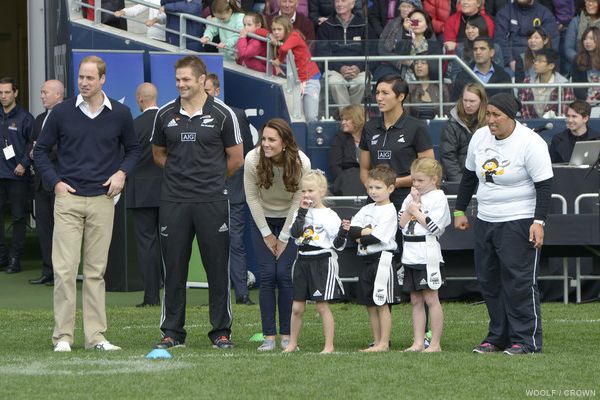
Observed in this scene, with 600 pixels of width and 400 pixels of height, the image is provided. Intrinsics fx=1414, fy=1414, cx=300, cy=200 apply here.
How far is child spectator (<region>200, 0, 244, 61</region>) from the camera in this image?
16.9 meters

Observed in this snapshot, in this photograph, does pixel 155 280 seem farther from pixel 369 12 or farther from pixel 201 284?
pixel 369 12

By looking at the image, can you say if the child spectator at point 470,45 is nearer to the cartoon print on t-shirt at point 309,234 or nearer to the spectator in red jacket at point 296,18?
the spectator in red jacket at point 296,18

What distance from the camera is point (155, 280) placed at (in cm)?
1330

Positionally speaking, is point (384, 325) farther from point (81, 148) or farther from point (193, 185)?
point (81, 148)

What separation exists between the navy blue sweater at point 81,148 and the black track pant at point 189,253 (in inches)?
19.3

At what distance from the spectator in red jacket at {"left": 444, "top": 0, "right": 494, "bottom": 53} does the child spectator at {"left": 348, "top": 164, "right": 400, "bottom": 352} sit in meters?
7.64

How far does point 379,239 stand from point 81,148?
2.16 meters

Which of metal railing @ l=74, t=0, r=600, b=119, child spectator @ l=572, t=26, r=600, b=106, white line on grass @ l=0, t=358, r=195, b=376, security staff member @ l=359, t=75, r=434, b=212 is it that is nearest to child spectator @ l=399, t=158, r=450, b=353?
security staff member @ l=359, t=75, r=434, b=212

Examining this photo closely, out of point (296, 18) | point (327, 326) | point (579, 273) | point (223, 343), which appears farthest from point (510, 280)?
point (296, 18)

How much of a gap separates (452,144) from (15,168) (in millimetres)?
5343

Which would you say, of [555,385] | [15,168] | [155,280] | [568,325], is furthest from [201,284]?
[555,385]

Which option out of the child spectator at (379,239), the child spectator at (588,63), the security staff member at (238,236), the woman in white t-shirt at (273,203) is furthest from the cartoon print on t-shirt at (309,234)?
the child spectator at (588,63)

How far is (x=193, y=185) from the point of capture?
32.2ft

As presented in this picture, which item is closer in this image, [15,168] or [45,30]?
[15,168]
